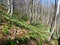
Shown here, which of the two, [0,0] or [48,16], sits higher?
[0,0]

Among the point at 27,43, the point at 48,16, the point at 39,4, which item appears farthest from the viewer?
the point at 48,16

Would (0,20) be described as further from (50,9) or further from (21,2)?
(50,9)

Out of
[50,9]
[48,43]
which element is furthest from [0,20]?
[50,9]

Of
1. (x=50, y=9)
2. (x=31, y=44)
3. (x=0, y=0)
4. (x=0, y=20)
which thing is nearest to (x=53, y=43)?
(x=31, y=44)

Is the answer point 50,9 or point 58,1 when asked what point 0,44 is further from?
point 50,9

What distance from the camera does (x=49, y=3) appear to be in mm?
53719

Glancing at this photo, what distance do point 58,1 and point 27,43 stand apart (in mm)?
3786

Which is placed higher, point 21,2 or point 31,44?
point 21,2

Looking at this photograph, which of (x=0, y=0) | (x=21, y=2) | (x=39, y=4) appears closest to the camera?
(x=0, y=0)

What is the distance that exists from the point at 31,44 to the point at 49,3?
43.2 m

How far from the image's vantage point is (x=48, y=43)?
43.3ft

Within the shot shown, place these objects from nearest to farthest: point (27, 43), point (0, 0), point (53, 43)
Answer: point (27, 43) → point (53, 43) → point (0, 0)

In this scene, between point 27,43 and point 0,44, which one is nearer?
point 0,44

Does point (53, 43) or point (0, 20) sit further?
point (0, 20)
